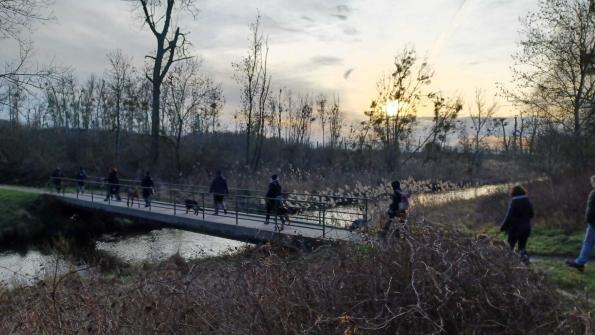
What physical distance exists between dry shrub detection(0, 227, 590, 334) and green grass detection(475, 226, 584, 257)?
20.1 ft

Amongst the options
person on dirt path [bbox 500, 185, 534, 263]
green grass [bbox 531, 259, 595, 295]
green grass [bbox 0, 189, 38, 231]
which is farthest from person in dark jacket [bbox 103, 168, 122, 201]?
green grass [bbox 531, 259, 595, 295]

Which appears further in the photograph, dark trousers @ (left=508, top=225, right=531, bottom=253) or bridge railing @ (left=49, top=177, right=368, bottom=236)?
bridge railing @ (left=49, top=177, right=368, bottom=236)

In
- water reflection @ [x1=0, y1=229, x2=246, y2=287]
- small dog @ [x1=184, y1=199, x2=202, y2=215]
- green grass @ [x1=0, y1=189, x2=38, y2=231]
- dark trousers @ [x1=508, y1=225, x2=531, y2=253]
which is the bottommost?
water reflection @ [x1=0, y1=229, x2=246, y2=287]

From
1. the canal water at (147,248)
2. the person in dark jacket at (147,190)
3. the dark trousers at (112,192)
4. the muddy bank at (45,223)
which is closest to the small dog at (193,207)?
the canal water at (147,248)

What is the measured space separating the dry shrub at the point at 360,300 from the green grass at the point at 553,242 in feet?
20.1

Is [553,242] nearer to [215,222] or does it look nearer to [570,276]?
[570,276]

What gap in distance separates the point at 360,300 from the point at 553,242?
9.48 metres

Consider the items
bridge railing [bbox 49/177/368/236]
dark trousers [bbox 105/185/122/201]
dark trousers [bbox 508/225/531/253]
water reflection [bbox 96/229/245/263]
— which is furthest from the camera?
dark trousers [bbox 105/185/122/201]

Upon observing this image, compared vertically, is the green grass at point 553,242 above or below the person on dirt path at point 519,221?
below

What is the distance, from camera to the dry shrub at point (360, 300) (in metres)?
3.72

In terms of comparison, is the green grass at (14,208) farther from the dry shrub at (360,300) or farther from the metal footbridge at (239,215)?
the dry shrub at (360,300)

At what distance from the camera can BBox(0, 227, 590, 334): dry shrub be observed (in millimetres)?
3721

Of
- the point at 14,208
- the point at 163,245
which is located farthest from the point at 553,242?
the point at 14,208

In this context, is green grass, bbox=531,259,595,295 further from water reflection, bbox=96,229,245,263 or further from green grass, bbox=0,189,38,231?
green grass, bbox=0,189,38,231
